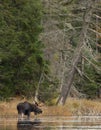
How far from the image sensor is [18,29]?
149 feet

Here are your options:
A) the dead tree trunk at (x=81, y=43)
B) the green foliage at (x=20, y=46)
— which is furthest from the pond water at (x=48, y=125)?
the dead tree trunk at (x=81, y=43)

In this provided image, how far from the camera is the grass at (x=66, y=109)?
40.3 meters

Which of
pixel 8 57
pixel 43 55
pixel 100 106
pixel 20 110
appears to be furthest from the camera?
pixel 100 106

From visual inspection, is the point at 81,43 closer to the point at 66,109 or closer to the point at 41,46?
the point at 41,46

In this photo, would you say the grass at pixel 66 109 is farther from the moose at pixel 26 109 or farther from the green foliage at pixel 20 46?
the green foliage at pixel 20 46

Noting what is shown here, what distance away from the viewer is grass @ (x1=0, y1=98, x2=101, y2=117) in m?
40.3

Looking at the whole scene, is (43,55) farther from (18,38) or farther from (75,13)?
(75,13)

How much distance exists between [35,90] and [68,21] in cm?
1177

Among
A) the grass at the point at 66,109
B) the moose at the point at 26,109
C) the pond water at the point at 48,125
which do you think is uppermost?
the pond water at the point at 48,125

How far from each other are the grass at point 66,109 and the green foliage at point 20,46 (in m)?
1.37

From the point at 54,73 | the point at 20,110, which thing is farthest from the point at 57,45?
the point at 20,110

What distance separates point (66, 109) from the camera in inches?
1731

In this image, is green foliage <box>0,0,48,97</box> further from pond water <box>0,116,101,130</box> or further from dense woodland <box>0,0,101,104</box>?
pond water <box>0,116,101,130</box>

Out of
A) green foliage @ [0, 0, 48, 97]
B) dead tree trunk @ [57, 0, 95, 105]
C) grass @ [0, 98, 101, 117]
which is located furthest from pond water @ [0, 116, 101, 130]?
dead tree trunk @ [57, 0, 95, 105]
